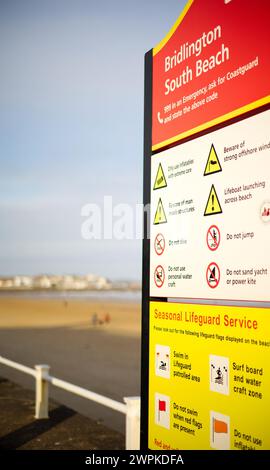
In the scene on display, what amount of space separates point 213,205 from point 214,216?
0.21 ft

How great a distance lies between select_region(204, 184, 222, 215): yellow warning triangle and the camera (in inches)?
123

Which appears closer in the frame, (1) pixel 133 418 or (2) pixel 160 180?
(2) pixel 160 180

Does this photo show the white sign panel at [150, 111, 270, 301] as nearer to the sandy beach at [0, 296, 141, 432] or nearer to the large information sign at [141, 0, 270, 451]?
the large information sign at [141, 0, 270, 451]

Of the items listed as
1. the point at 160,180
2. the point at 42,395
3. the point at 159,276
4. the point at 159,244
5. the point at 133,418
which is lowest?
the point at 42,395

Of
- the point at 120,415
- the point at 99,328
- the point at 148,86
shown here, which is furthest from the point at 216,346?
the point at 99,328

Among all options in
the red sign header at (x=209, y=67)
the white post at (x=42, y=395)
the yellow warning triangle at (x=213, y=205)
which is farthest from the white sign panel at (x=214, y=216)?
the white post at (x=42, y=395)

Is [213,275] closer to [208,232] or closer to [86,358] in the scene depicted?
[208,232]

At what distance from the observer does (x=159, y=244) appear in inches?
148

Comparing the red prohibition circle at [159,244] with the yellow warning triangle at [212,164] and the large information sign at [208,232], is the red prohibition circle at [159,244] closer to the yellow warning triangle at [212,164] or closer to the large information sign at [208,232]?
the large information sign at [208,232]

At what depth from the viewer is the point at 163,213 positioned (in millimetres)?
3705

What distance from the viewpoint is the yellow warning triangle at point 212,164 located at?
10.3 ft

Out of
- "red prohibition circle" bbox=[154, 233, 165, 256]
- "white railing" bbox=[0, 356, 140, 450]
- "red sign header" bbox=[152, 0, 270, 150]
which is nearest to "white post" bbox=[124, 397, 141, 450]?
"white railing" bbox=[0, 356, 140, 450]

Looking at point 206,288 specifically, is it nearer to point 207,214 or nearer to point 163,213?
point 207,214

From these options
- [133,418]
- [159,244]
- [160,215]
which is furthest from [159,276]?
[133,418]
